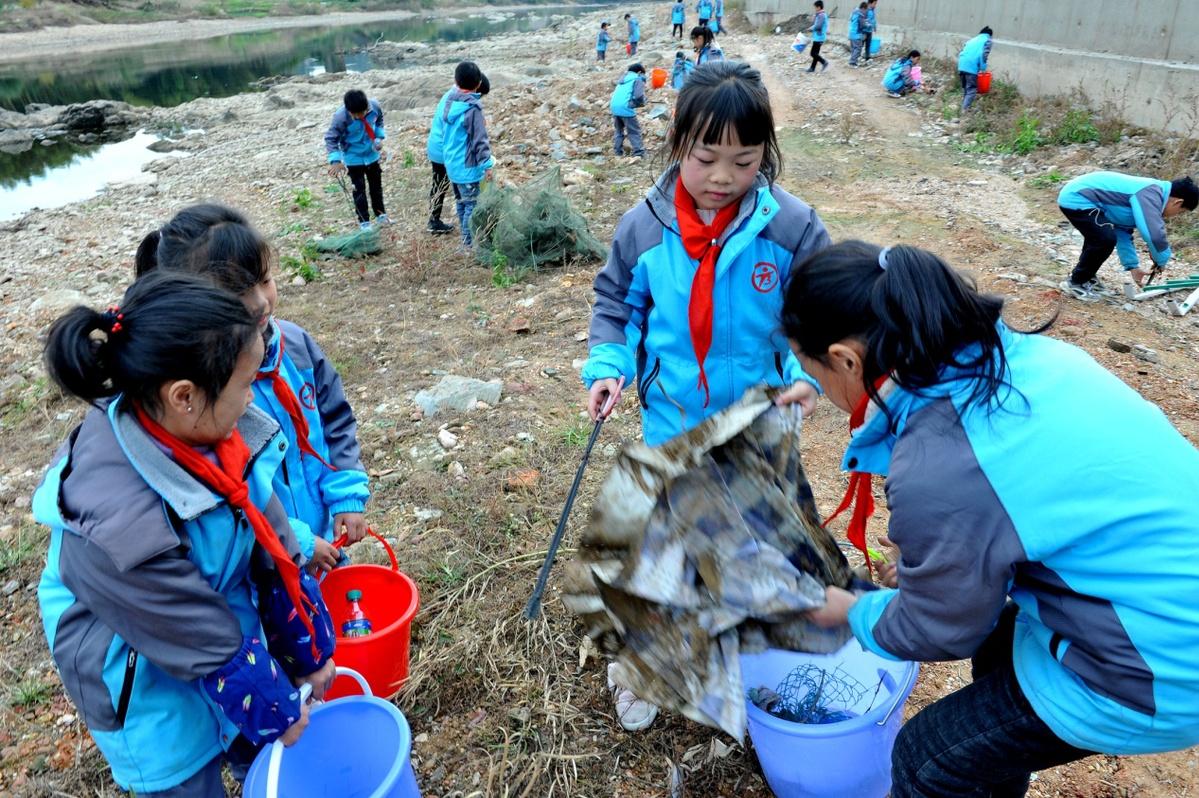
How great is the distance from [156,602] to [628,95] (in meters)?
8.57

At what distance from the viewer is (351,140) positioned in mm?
7105

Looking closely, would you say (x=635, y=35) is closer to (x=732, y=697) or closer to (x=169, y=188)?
(x=169, y=188)

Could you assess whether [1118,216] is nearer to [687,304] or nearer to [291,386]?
[687,304]

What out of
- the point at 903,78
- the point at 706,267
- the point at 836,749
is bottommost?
the point at 836,749

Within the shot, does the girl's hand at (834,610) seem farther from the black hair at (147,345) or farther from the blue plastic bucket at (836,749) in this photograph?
the black hair at (147,345)

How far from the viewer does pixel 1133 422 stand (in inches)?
46.1

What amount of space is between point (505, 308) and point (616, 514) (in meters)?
3.99

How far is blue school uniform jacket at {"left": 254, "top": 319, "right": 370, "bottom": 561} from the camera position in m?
1.94

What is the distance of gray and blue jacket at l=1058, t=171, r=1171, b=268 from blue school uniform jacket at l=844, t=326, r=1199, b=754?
4.59 m

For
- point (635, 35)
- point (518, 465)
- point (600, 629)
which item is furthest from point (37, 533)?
point (635, 35)

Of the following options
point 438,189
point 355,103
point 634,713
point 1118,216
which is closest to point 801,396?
point 634,713

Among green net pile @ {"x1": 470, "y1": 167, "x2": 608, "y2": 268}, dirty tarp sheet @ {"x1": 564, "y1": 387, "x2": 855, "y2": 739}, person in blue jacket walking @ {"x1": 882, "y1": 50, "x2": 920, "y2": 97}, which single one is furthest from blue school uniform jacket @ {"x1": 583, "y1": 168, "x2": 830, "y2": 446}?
person in blue jacket walking @ {"x1": 882, "y1": 50, "x2": 920, "y2": 97}

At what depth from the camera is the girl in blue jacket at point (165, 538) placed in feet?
4.16

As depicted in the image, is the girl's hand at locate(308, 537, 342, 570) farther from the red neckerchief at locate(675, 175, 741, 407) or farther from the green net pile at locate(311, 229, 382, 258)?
the green net pile at locate(311, 229, 382, 258)
